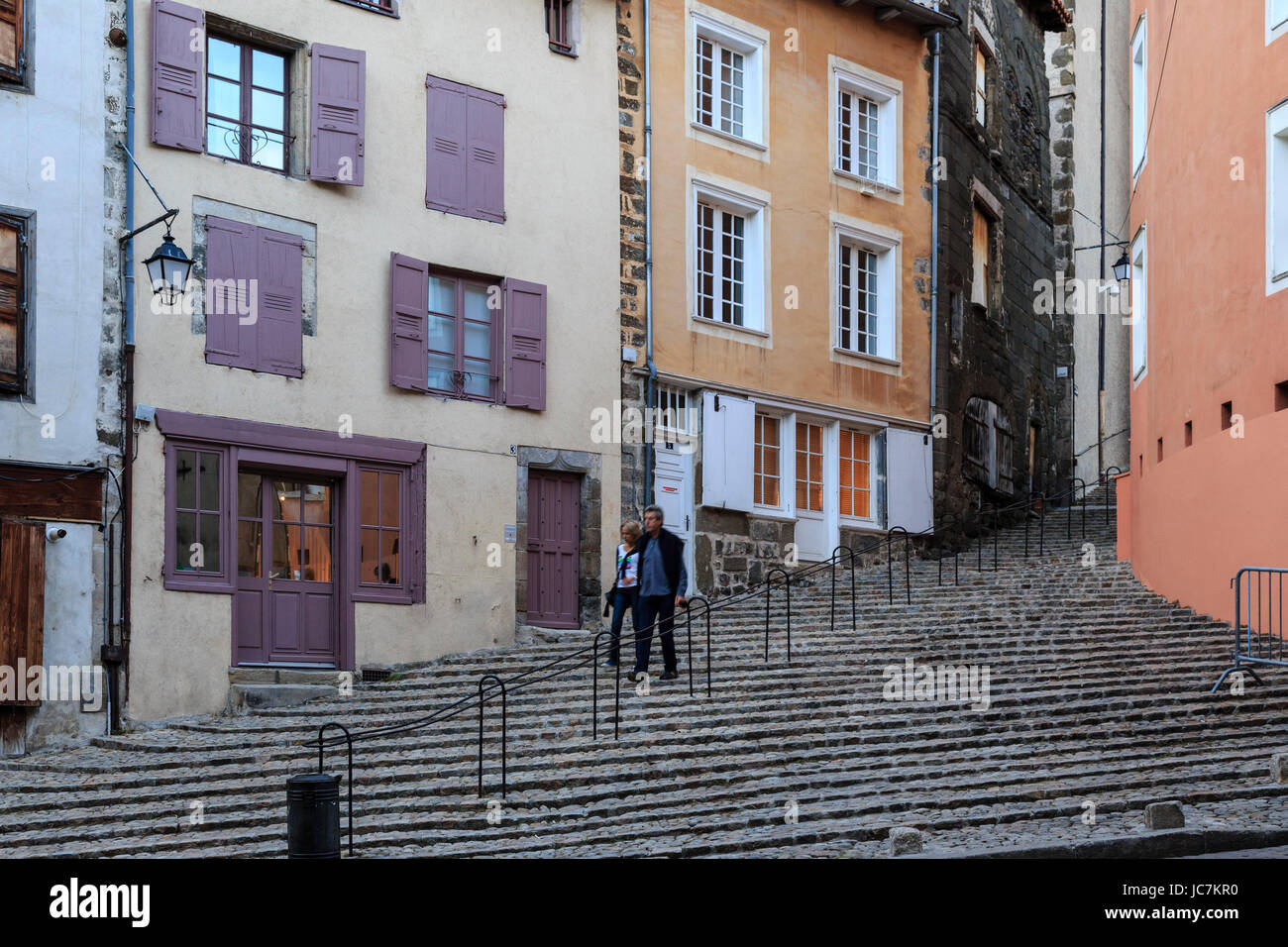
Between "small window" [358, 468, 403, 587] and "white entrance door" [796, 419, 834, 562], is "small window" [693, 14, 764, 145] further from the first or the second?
"small window" [358, 468, 403, 587]

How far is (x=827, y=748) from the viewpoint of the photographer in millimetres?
13906

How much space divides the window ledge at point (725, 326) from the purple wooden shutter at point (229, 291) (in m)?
5.93

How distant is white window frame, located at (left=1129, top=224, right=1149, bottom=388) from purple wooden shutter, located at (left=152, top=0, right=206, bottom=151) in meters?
11.0

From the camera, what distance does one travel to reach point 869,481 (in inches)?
952

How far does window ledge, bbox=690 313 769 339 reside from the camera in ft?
71.3

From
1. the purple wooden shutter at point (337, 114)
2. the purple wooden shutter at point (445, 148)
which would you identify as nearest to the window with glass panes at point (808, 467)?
the purple wooden shutter at point (445, 148)

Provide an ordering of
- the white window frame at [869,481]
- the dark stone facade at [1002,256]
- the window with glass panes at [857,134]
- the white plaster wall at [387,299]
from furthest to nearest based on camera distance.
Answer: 1. the dark stone facade at [1002,256]
2. the window with glass panes at [857,134]
3. the white window frame at [869,481]
4. the white plaster wall at [387,299]

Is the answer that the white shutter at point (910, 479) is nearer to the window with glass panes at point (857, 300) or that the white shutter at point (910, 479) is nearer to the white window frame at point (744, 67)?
the window with glass panes at point (857, 300)

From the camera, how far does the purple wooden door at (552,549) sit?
19781 millimetres

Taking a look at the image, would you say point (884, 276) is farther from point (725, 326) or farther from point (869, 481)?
point (725, 326)

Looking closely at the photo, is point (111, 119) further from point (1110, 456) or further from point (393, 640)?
point (1110, 456)

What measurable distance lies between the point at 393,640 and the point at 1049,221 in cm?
1807

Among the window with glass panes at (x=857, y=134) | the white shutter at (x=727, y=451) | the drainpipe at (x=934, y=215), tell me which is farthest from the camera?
the drainpipe at (x=934, y=215)
